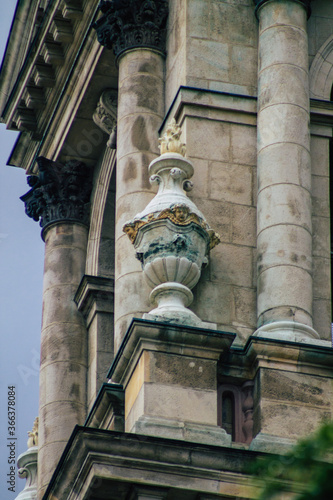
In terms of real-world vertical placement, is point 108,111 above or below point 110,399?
above

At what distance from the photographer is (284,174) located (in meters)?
23.8

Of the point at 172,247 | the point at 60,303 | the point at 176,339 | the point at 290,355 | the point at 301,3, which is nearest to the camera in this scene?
the point at 176,339

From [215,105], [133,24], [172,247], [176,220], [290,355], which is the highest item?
[133,24]

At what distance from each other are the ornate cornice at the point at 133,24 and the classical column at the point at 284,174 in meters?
1.98

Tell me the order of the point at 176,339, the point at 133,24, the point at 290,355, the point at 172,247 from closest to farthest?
the point at 176,339 < the point at 290,355 < the point at 172,247 < the point at 133,24

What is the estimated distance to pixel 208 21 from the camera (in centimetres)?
2573

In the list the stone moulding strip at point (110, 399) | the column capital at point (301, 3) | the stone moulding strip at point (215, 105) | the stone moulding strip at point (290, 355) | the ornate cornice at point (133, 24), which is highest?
the ornate cornice at point (133, 24)

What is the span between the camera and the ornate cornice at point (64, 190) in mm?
32625

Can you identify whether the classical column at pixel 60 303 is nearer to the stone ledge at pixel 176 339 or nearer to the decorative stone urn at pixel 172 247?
the decorative stone urn at pixel 172 247

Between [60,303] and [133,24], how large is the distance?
22.5ft

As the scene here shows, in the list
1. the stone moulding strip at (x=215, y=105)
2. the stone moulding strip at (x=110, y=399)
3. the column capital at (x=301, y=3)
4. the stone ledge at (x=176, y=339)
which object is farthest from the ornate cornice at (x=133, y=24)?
the stone ledge at (x=176, y=339)

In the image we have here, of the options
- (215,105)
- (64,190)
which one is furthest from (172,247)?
(64,190)

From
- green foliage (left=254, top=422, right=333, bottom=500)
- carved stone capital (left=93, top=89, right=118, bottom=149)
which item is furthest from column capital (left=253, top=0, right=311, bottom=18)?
Result: green foliage (left=254, top=422, right=333, bottom=500)

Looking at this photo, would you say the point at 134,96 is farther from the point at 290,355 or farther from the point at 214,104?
the point at 290,355
